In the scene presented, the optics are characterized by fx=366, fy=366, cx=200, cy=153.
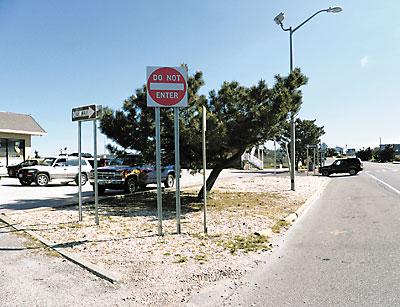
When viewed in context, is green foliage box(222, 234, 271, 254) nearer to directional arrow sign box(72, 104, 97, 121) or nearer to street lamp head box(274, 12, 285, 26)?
directional arrow sign box(72, 104, 97, 121)

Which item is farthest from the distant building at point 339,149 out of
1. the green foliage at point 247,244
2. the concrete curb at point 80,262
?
the concrete curb at point 80,262

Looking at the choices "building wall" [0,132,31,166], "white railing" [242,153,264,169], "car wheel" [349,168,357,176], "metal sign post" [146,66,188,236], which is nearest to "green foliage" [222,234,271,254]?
"metal sign post" [146,66,188,236]

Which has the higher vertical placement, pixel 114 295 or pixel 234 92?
pixel 234 92

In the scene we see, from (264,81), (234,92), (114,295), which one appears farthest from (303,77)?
(114,295)

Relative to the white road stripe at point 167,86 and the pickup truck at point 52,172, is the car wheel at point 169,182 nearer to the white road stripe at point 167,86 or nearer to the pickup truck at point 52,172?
the pickup truck at point 52,172

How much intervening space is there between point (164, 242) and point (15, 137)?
3070 centimetres

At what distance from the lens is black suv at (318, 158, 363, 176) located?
35438mm

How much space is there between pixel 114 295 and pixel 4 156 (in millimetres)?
32045

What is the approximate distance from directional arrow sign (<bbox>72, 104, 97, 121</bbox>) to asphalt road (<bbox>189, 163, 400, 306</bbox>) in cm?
489

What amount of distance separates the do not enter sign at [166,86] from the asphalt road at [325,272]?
357cm

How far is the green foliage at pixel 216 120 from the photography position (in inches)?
438

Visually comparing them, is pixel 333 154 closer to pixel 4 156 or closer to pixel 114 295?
pixel 4 156

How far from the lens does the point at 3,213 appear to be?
34.3 feet

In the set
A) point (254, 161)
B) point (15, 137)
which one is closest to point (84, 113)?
point (15, 137)
